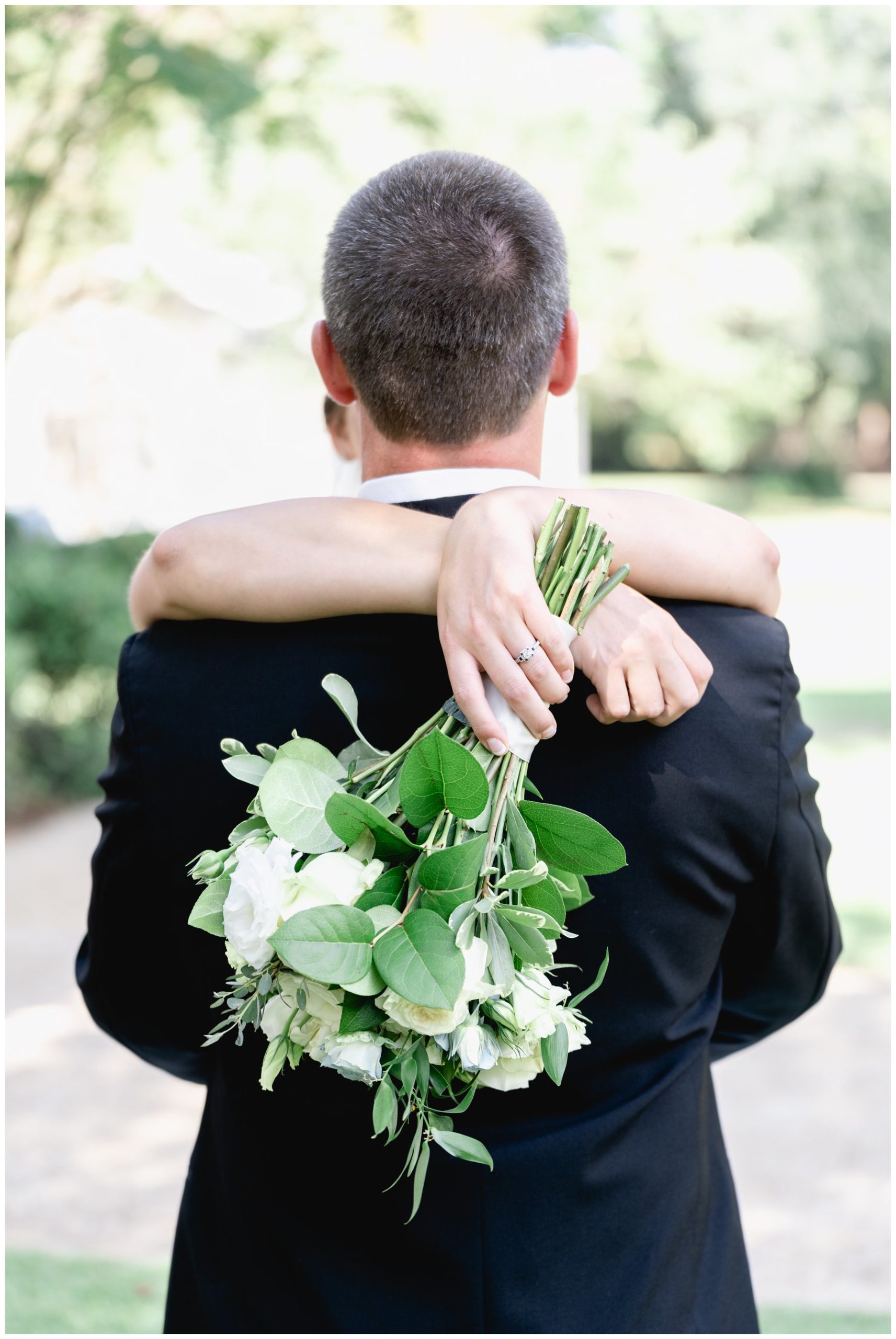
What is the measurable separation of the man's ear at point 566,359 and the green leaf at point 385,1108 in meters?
0.97

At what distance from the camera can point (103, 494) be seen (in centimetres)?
1966

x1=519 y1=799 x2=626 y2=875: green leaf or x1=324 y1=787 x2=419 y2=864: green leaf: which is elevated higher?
x1=324 y1=787 x2=419 y2=864: green leaf

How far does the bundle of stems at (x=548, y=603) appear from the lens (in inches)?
55.2

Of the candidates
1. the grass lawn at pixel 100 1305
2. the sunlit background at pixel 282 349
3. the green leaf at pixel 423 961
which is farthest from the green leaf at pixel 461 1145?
the sunlit background at pixel 282 349

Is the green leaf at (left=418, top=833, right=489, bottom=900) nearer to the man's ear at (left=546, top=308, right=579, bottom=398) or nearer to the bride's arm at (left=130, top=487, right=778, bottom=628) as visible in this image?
the bride's arm at (left=130, top=487, right=778, bottom=628)

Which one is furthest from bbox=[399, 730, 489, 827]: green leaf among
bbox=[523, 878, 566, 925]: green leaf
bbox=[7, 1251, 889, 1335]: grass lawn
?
bbox=[7, 1251, 889, 1335]: grass lawn

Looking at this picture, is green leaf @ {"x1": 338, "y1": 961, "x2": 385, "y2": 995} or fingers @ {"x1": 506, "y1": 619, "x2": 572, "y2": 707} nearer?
green leaf @ {"x1": 338, "y1": 961, "x2": 385, "y2": 995}

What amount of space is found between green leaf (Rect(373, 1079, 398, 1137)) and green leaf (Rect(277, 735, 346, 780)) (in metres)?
0.34

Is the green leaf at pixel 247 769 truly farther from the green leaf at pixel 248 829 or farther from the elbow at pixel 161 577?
the elbow at pixel 161 577

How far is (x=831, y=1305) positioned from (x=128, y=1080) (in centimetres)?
306

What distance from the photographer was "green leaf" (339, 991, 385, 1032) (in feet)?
4.22

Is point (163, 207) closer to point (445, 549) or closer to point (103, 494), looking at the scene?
point (103, 494)

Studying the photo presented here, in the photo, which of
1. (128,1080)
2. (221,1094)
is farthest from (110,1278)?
(221,1094)

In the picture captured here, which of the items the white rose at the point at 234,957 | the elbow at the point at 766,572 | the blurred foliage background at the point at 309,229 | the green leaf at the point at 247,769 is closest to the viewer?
the white rose at the point at 234,957
